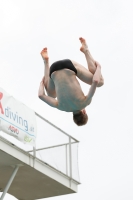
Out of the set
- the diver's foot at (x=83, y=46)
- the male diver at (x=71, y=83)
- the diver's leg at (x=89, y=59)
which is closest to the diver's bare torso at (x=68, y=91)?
the male diver at (x=71, y=83)

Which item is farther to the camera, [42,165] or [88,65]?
[42,165]

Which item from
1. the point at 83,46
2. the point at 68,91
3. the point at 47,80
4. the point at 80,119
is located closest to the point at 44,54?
the point at 47,80

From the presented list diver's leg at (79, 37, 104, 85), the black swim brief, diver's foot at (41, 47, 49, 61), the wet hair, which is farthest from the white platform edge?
diver's leg at (79, 37, 104, 85)

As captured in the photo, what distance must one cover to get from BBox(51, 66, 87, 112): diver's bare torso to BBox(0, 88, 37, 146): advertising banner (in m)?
5.97

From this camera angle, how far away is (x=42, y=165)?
65.5 feet

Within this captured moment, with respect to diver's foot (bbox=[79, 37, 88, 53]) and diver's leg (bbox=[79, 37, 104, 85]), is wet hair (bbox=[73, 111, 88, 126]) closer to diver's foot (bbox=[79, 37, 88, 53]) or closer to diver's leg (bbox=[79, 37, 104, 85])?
diver's leg (bbox=[79, 37, 104, 85])

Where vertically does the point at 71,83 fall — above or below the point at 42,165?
below

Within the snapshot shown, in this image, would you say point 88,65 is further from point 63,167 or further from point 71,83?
point 63,167

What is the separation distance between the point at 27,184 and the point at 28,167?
4.96 ft

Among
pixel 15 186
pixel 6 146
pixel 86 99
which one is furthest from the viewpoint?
pixel 15 186

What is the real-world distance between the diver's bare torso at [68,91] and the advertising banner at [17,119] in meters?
5.97

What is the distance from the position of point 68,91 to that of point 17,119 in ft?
21.7

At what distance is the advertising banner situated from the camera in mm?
18812

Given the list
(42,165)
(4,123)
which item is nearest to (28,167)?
(42,165)
